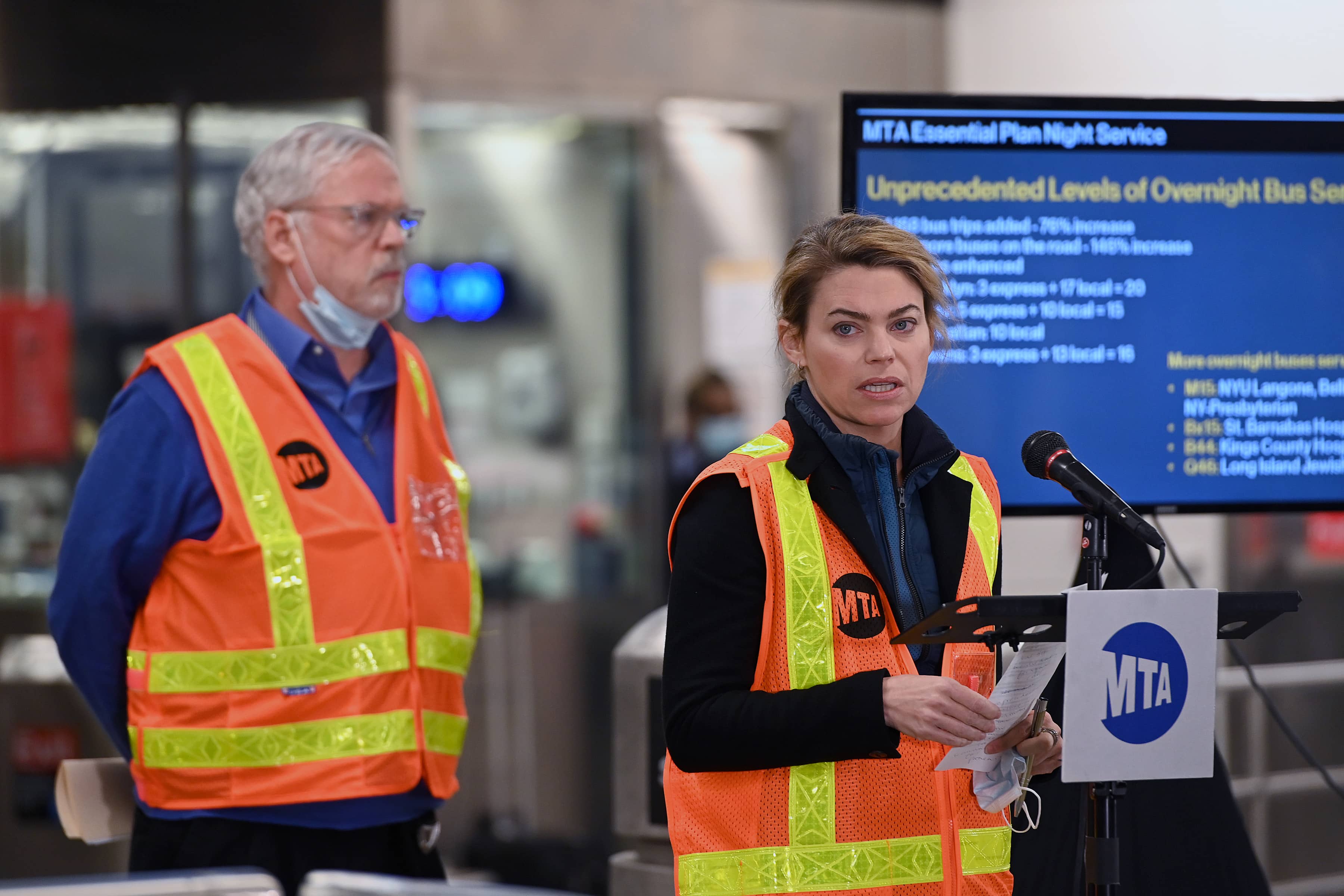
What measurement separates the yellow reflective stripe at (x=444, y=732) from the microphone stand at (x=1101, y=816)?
47.3 inches

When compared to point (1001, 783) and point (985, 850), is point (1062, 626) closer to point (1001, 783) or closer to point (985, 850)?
point (1001, 783)

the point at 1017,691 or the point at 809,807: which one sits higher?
the point at 1017,691

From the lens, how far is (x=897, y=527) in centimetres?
223

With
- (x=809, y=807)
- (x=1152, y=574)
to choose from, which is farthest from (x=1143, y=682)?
(x=809, y=807)

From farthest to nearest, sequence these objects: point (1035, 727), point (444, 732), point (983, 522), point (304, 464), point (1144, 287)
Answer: point (1144, 287) < point (444, 732) < point (304, 464) < point (983, 522) < point (1035, 727)

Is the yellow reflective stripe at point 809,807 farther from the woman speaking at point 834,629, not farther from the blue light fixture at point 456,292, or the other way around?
the blue light fixture at point 456,292

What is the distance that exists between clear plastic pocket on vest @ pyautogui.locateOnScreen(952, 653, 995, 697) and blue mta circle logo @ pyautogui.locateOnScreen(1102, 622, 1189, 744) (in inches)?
9.4

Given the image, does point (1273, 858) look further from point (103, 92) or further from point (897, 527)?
point (103, 92)

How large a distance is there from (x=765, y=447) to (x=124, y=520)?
45.3 inches

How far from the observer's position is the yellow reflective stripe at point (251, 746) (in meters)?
2.63

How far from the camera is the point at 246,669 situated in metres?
2.65

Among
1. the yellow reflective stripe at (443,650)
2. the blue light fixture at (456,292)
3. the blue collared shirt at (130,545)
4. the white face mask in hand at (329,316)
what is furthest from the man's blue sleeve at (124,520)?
the blue light fixture at (456,292)

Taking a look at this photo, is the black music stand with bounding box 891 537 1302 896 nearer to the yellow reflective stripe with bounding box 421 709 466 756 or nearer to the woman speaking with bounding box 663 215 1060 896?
the woman speaking with bounding box 663 215 1060 896

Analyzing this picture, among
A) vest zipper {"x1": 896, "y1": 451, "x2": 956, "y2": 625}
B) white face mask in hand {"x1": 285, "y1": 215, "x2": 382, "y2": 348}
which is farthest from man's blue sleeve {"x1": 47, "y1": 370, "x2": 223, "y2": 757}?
vest zipper {"x1": 896, "y1": 451, "x2": 956, "y2": 625}
